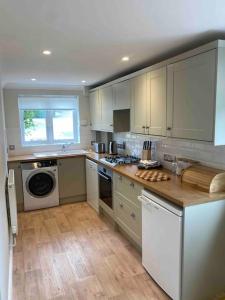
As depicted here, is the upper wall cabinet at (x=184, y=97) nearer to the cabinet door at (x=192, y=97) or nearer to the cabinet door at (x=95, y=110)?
the cabinet door at (x=192, y=97)

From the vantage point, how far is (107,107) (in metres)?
3.87

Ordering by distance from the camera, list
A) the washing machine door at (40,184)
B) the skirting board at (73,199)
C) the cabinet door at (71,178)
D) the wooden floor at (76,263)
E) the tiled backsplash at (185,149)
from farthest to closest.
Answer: the skirting board at (73,199) < the cabinet door at (71,178) < the washing machine door at (40,184) < the tiled backsplash at (185,149) < the wooden floor at (76,263)

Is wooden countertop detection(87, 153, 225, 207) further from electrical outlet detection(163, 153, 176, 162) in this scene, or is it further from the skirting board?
the skirting board

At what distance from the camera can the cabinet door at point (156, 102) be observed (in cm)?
248

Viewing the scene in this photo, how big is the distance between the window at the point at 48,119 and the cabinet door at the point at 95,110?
14.3 inches

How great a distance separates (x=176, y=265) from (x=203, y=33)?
1893mm

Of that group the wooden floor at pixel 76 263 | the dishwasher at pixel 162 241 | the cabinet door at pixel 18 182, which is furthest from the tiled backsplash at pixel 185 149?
the cabinet door at pixel 18 182

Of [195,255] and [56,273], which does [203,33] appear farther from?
[56,273]

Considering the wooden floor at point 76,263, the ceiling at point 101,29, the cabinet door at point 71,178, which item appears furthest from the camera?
the cabinet door at point 71,178

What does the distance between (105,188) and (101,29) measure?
226 cm

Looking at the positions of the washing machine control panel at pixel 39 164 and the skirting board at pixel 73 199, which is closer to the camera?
the washing machine control panel at pixel 39 164

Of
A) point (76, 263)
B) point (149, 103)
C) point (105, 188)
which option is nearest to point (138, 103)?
point (149, 103)

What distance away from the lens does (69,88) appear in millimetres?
4695

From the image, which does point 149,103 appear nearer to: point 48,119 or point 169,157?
point 169,157
